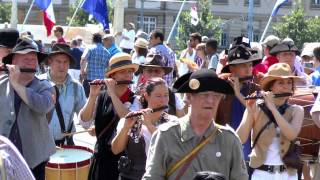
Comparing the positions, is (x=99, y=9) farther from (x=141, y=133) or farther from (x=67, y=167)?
(x=141, y=133)

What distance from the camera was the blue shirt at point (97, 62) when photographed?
11852mm

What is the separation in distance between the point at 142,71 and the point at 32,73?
142 cm

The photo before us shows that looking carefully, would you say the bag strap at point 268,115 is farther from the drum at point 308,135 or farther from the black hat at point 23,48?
the black hat at point 23,48

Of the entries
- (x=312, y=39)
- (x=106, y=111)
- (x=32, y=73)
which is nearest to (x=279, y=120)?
(x=106, y=111)

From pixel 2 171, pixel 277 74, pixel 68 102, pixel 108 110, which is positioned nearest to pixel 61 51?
pixel 68 102

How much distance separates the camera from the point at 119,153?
5.33 metres

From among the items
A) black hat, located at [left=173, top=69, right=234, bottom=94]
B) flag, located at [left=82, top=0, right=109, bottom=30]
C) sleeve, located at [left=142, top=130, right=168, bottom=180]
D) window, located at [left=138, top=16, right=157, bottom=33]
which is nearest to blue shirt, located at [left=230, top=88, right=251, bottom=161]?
black hat, located at [left=173, top=69, right=234, bottom=94]

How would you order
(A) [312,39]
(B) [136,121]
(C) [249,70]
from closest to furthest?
1. (B) [136,121]
2. (C) [249,70]
3. (A) [312,39]

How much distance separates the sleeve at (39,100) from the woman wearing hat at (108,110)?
63cm

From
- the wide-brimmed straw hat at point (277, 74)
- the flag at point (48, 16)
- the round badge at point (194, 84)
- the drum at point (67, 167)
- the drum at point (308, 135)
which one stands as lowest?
the drum at point (67, 167)

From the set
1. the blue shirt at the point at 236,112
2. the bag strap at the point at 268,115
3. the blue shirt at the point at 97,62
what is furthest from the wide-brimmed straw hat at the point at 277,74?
the blue shirt at the point at 97,62

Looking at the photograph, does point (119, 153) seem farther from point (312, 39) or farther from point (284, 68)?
point (312, 39)

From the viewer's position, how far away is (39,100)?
198 inches

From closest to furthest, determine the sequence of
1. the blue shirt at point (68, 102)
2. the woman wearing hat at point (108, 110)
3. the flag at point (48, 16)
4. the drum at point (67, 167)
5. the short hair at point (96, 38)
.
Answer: the woman wearing hat at point (108, 110)
the drum at point (67, 167)
the blue shirt at point (68, 102)
the short hair at point (96, 38)
the flag at point (48, 16)
